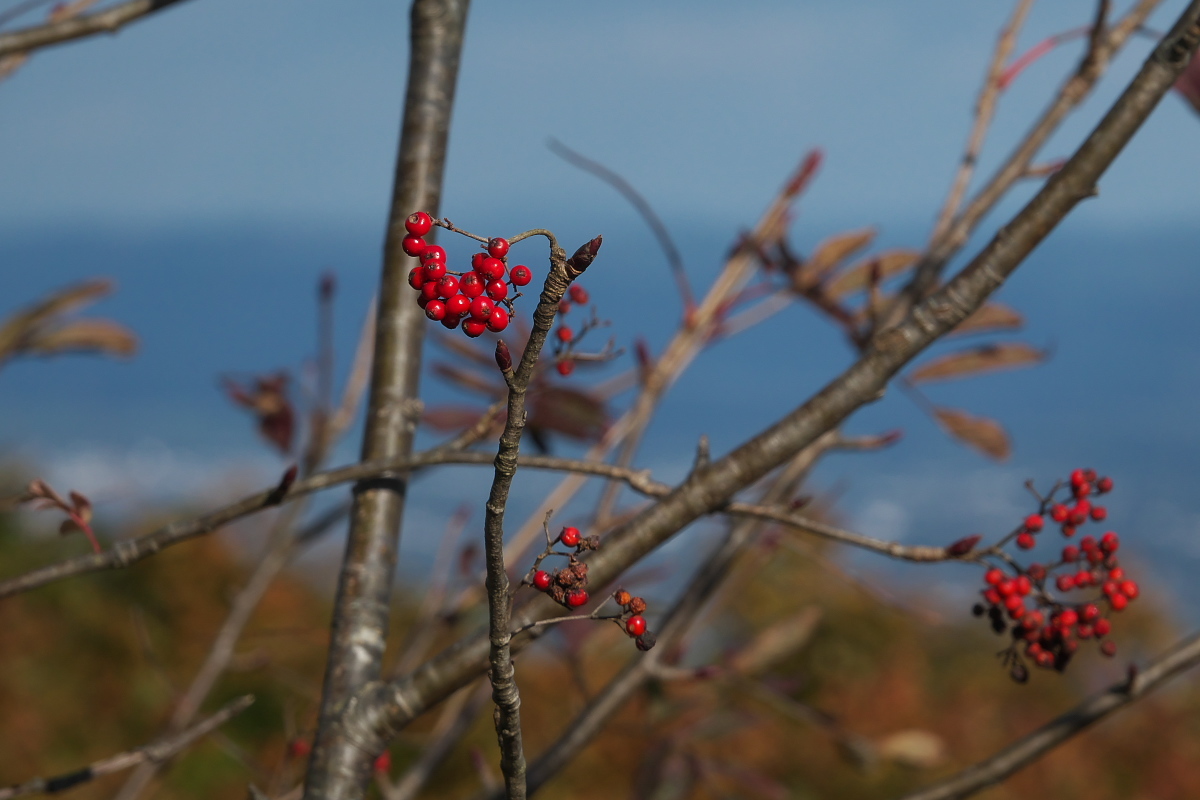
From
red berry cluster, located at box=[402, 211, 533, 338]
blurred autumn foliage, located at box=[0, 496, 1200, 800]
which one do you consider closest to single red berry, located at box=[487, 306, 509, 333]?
red berry cluster, located at box=[402, 211, 533, 338]

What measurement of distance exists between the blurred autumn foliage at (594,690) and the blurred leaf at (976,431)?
1.26 meters

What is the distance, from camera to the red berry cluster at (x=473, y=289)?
0.53 metres

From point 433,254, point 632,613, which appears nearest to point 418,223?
point 433,254

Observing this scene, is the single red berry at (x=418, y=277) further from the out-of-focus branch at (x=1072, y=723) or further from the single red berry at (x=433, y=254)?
the out-of-focus branch at (x=1072, y=723)

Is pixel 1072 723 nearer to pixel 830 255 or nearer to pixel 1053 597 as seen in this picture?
pixel 1053 597

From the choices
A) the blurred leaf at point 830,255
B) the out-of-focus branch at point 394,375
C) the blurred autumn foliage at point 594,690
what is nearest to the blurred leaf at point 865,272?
the blurred leaf at point 830,255

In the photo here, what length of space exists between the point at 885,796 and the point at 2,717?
10.8 feet

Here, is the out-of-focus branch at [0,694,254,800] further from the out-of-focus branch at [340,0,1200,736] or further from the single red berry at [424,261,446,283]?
the single red berry at [424,261,446,283]

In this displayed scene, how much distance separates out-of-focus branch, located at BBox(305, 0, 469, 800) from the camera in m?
0.88

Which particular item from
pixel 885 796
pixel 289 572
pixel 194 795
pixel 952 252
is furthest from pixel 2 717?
pixel 952 252

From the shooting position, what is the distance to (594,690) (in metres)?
3.68

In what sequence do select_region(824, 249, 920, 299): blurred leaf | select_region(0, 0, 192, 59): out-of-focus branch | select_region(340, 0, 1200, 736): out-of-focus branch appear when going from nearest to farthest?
select_region(340, 0, 1200, 736): out-of-focus branch, select_region(0, 0, 192, 59): out-of-focus branch, select_region(824, 249, 920, 299): blurred leaf

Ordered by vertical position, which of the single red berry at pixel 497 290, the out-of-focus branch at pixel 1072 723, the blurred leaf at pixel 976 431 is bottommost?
the out-of-focus branch at pixel 1072 723

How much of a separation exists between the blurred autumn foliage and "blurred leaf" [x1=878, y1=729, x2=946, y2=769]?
1.11m
